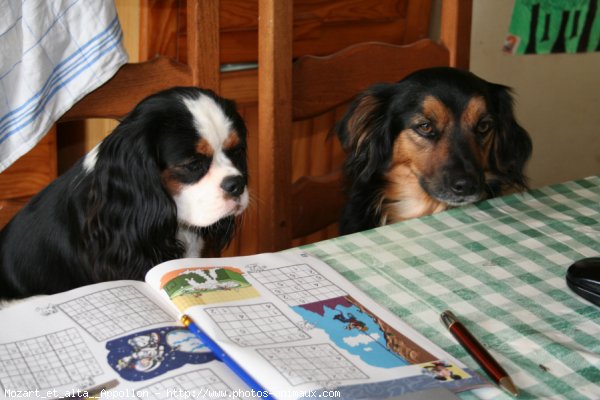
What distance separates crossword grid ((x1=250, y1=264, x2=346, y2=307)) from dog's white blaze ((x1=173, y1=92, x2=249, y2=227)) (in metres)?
0.51

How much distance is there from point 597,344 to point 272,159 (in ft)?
2.61

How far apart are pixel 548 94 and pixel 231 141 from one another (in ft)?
6.14

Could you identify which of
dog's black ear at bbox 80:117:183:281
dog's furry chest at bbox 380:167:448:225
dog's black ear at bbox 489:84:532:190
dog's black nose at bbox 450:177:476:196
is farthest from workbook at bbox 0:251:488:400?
dog's black ear at bbox 489:84:532:190

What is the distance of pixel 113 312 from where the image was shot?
0.76 m

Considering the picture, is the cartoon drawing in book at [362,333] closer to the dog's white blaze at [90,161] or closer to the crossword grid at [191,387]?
the crossword grid at [191,387]

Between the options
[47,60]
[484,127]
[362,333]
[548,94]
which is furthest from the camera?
[548,94]

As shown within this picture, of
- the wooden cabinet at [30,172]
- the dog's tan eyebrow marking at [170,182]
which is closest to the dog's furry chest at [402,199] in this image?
the dog's tan eyebrow marking at [170,182]

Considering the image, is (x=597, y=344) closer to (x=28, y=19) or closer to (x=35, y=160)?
(x=28, y=19)

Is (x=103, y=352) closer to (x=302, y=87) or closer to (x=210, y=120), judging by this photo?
(x=210, y=120)

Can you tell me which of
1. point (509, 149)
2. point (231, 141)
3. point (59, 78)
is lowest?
point (509, 149)

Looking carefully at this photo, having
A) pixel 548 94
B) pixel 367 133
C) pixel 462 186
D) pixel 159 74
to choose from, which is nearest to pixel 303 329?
pixel 159 74

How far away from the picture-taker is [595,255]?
1033 mm

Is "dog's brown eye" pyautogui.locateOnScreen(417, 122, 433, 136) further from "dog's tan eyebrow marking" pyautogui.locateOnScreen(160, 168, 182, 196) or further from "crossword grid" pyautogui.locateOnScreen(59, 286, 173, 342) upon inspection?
"crossword grid" pyautogui.locateOnScreen(59, 286, 173, 342)

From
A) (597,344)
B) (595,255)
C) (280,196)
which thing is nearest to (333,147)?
(280,196)
